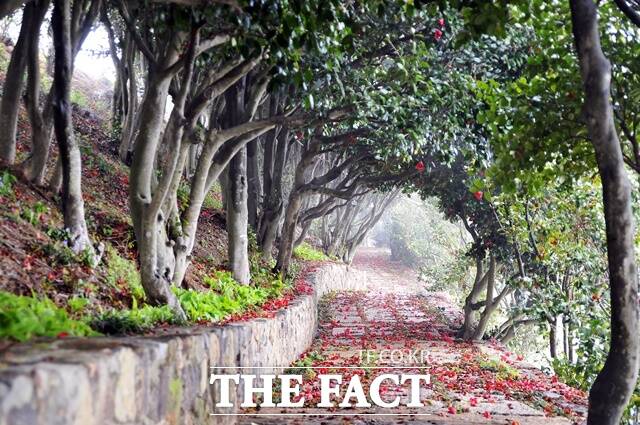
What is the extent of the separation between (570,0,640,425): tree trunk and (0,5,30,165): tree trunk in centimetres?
626

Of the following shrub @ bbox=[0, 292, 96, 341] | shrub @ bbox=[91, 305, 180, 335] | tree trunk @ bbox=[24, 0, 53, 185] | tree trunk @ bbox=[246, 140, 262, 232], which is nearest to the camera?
shrub @ bbox=[0, 292, 96, 341]

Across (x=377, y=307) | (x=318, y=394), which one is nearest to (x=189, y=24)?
(x=318, y=394)

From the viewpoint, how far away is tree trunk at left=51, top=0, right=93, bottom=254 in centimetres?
579

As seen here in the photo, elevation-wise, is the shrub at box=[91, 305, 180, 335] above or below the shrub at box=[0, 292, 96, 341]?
below

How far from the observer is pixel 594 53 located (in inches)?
162

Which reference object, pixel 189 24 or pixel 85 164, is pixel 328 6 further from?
pixel 85 164

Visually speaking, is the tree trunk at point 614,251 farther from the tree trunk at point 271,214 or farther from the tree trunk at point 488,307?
the tree trunk at point 488,307

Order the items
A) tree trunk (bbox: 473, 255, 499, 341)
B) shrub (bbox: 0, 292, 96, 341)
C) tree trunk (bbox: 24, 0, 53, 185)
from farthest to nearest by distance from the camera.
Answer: tree trunk (bbox: 473, 255, 499, 341) < tree trunk (bbox: 24, 0, 53, 185) < shrub (bbox: 0, 292, 96, 341)

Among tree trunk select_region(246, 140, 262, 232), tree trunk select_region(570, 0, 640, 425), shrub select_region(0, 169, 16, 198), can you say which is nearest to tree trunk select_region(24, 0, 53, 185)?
shrub select_region(0, 169, 16, 198)

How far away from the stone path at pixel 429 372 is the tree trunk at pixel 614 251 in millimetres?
2421

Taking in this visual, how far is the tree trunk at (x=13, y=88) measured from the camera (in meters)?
7.08

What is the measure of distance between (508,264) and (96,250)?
10.6 m

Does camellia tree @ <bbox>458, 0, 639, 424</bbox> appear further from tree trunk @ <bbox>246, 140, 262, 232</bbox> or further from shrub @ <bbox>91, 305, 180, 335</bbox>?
tree trunk @ <bbox>246, 140, 262, 232</bbox>

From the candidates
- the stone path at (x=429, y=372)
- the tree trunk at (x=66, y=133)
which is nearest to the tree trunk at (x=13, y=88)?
the tree trunk at (x=66, y=133)
